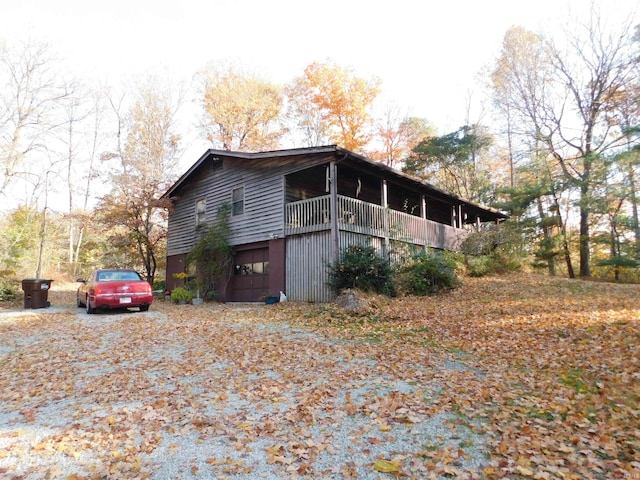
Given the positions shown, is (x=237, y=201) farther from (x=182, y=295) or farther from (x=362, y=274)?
(x=362, y=274)

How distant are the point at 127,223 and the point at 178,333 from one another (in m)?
12.5

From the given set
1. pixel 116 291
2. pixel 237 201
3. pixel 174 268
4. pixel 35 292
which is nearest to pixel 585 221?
pixel 237 201

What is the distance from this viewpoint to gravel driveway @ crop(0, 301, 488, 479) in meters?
3.12

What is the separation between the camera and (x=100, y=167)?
1030 inches

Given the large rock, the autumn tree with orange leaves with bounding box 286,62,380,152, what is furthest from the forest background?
the large rock

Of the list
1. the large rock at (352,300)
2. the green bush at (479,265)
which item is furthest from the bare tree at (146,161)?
the green bush at (479,265)

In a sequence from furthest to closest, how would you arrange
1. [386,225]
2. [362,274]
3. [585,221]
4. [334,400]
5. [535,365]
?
1. [585,221]
2. [386,225]
3. [362,274]
4. [535,365]
5. [334,400]

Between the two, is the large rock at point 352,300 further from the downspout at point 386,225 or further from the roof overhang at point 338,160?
the roof overhang at point 338,160

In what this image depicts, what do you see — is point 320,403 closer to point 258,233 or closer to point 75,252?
point 258,233

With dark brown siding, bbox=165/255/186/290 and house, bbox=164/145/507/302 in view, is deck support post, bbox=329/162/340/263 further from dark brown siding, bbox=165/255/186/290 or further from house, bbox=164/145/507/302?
dark brown siding, bbox=165/255/186/290

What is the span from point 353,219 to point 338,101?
17047mm

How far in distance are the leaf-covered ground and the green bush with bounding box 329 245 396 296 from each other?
10.1 feet

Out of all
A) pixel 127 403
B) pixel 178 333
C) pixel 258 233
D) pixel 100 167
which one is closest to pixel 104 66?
pixel 100 167

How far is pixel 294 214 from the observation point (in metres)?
14.5
